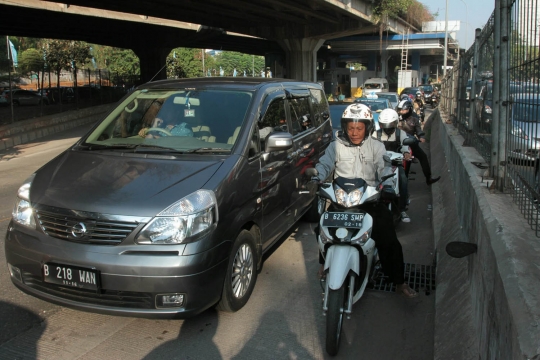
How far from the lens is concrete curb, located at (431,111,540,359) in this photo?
2053 millimetres

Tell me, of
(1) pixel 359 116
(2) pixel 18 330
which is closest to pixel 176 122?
(1) pixel 359 116

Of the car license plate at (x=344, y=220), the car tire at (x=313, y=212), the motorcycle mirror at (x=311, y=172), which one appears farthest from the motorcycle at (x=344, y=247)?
the car tire at (x=313, y=212)

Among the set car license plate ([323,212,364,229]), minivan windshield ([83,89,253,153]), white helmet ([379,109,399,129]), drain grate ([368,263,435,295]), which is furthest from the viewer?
white helmet ([379,109,399,129])

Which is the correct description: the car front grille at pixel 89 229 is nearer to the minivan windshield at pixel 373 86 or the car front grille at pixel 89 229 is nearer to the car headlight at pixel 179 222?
the car headlight at pixel 179 222

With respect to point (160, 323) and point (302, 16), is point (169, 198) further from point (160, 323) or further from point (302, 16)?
point (302, 16)

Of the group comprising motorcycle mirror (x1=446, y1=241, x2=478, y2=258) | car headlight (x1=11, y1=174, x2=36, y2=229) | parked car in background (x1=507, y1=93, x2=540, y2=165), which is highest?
parked car in background (x1=507, y1=93, x2=540, y2=165)

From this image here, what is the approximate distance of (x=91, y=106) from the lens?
28.0 m

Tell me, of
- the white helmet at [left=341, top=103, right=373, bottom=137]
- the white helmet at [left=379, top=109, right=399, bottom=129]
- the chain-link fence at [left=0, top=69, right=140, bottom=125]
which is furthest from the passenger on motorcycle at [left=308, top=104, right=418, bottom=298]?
the chain-link fence at [left=0, top=69, right=140, bottom=125]

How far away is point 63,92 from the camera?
26.8 metres

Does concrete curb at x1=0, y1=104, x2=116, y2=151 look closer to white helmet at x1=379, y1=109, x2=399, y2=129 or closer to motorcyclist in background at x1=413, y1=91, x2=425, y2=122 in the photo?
white helmet at x1=379, y1=109, x2=399, y2=129

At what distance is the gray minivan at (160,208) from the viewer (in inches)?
137

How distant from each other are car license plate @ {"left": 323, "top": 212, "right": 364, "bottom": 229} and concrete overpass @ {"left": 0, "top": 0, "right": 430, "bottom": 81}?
20571mm

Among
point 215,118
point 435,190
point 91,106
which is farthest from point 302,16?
point 215,118

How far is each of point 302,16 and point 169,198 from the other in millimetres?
30000
